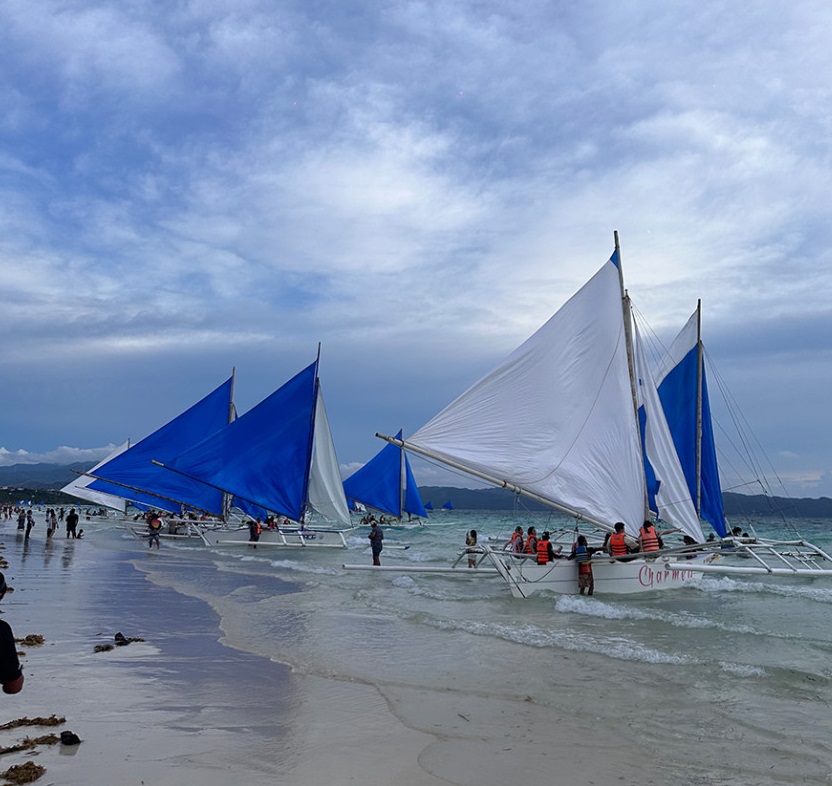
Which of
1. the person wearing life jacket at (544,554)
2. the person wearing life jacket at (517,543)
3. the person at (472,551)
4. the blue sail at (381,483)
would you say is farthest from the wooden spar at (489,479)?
the blue sail at (381,483)

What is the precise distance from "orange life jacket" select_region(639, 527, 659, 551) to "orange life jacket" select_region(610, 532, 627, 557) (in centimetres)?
40

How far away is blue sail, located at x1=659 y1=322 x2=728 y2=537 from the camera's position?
23359 mm

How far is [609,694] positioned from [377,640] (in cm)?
426

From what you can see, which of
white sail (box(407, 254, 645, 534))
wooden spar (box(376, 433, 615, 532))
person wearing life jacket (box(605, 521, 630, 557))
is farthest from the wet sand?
person wearing life jacket (box(605, 521, 630, 557))

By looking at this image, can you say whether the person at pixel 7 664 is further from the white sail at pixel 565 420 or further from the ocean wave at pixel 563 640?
the white sail at pixel 565 420

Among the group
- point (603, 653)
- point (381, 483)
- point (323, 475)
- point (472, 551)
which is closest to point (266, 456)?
point (323, 475)

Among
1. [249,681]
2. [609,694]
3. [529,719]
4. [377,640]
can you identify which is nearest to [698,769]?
[529,719]

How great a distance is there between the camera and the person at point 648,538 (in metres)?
15.9

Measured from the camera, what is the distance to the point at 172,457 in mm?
35406

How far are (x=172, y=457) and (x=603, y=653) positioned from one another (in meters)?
28.2

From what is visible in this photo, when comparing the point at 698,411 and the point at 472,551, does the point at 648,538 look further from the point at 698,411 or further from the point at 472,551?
the point at 698,411

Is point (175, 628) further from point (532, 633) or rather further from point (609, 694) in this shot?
point (609, 694)

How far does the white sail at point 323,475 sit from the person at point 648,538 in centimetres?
1543

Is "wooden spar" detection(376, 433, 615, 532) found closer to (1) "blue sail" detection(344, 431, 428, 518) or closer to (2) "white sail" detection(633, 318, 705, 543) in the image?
(2) "white sail" detection(633, 318, 705, 543)
